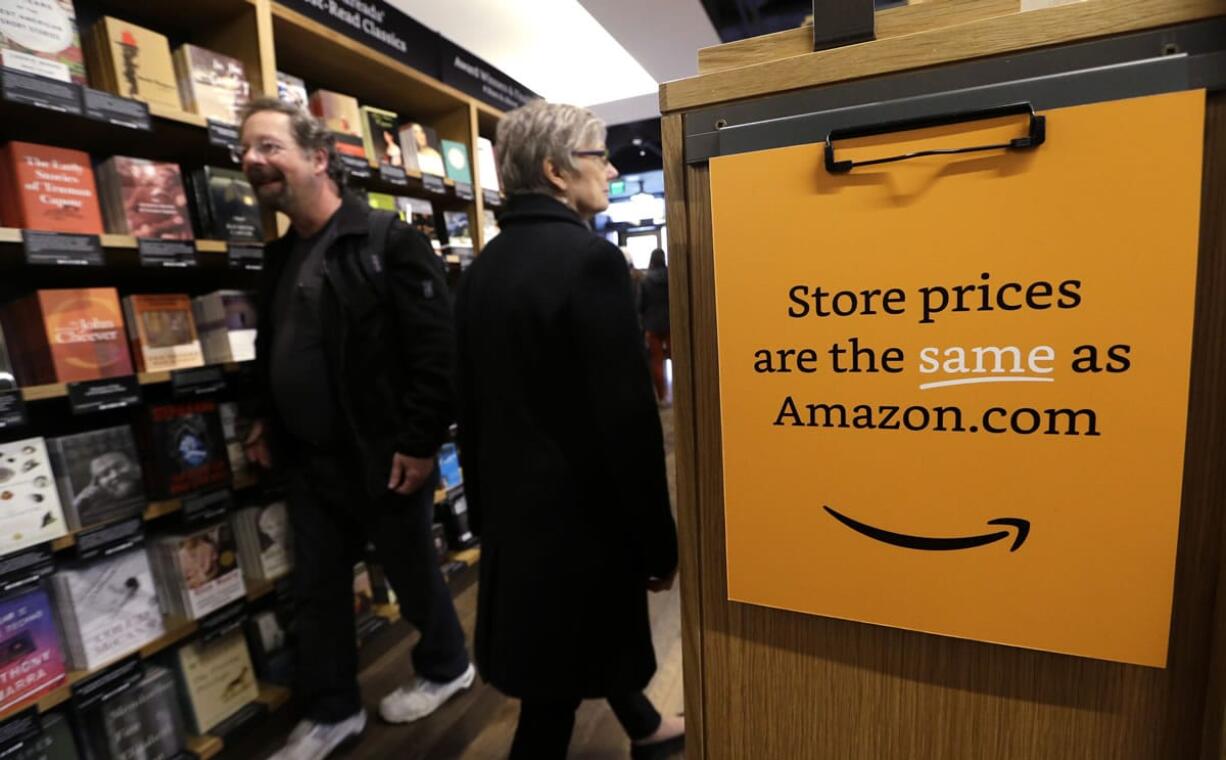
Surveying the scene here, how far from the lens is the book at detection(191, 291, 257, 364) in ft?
5.91

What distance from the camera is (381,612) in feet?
7.65

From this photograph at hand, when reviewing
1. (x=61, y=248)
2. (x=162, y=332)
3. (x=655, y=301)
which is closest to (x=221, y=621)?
(x=162, y=332)

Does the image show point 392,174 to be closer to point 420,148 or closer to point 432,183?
point 432,183

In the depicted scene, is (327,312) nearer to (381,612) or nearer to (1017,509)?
(381,612)

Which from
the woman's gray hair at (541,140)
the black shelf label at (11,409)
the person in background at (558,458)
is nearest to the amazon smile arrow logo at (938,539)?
the person in background at (558,458)

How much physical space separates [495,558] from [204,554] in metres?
1.17

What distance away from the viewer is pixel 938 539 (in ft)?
1.58

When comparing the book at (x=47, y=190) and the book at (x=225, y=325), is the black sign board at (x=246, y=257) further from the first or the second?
the book at (x=47, y=190)

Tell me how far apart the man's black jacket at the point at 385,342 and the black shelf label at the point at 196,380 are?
0.43 m

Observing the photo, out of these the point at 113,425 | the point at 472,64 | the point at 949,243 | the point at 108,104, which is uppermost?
the point at 472,64

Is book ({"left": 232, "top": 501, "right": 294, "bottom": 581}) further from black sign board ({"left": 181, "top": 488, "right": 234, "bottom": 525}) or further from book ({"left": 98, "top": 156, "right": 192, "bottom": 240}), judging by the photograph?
book ({"left": 98, "top": 156, "right": 192, "bottom": 240})

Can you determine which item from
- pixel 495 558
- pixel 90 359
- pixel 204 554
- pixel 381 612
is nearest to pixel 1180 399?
pixel 495 558

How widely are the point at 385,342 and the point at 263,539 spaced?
0.85 metres

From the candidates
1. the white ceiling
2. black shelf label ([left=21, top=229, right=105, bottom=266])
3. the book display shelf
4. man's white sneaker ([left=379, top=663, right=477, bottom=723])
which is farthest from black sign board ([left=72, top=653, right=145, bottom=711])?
the white ceiling
